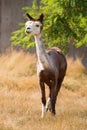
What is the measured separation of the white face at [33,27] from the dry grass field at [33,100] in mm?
1497

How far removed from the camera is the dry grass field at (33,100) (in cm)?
772

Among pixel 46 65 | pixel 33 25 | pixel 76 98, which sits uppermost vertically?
pixel 33 25

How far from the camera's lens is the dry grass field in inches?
304

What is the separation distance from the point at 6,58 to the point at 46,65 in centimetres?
808

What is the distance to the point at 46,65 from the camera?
27.1 ft

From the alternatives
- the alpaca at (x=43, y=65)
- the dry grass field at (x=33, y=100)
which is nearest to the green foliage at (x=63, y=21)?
the alpaca at (x=43, y=65)

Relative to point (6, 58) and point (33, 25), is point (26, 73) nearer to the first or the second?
point (6, 58)

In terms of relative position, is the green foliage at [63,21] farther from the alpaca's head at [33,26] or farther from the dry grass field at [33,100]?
the dry grass field at [33,100]

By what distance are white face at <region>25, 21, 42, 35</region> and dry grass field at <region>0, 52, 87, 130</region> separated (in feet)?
4.91

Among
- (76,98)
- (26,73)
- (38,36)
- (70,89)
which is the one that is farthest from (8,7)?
(38,36)

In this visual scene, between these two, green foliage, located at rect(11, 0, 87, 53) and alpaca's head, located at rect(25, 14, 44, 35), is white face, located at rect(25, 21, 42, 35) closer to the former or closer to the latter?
alpaca's head, located at rect(25, 14, 44, 35)

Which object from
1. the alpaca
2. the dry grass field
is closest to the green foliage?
the alpaca

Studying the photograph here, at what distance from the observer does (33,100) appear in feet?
33.7

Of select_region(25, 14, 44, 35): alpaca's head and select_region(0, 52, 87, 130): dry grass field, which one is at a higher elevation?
select_region(25, 14, 44, 35): alpaca's head
